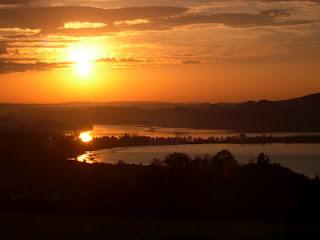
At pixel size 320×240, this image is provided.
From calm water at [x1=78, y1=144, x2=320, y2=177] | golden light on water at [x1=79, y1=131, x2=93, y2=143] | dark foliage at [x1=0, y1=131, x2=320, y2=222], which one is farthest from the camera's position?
golden light on water at [x1=79, y1=131, x2=93, y2=143]

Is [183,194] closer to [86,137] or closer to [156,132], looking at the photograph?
[86,137]

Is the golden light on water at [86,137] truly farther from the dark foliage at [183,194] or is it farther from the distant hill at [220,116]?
the dark foliage at [183,194]

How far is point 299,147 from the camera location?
84.8 meters

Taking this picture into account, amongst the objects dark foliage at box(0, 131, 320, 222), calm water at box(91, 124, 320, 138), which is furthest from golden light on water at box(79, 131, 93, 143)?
dark foliage at box(0, 131, 320, 222)

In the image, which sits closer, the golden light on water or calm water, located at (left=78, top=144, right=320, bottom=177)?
calm water, located at (left=78, top=144, right=320, bottom=177)

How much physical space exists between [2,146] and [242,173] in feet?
95.1

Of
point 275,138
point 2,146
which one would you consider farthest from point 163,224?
point 275,138

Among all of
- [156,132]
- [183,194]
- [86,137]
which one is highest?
[156,132]

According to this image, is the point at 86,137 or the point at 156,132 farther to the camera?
the point at 156,132

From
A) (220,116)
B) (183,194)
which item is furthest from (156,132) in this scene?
(183,194)

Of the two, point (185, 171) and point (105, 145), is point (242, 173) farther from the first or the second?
point (105, 145)

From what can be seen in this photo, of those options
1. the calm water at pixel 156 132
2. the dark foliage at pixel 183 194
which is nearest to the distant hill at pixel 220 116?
the calm water at pixel 156 132

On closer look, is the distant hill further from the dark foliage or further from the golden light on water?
the dark foliage

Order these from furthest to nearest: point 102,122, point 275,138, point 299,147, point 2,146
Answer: point 102,122 < point 275,138 < point 299,147 < point 2,146
